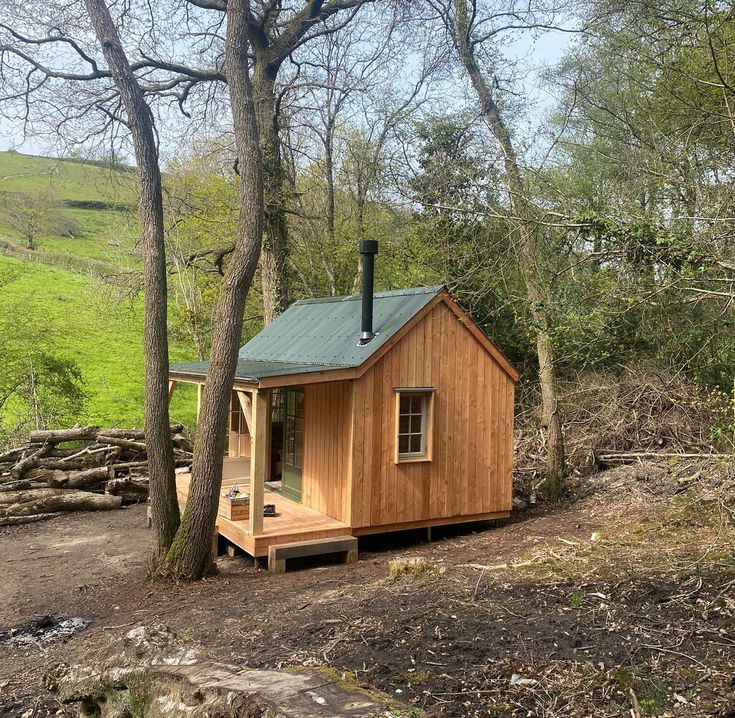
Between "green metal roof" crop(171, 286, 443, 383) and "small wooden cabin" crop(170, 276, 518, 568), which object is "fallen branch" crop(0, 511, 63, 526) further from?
"small wooden cabin" crop(170, 276, 518, 568)

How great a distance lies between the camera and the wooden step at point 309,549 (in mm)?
8359

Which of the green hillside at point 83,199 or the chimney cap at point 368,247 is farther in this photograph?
the green hillside at point 83,199

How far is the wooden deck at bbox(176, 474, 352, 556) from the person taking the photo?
8.45m

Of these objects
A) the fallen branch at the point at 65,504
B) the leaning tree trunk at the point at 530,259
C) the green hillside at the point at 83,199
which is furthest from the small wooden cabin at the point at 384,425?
the green hillside at the point at 83,199

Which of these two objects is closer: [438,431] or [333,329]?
[438,431]

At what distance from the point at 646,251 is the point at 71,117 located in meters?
8.01

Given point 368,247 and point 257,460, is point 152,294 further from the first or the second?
point 368,247

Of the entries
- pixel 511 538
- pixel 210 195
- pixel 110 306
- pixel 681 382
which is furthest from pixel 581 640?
pixel 210 195

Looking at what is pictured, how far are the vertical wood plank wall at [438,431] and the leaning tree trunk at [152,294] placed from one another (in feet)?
7.82

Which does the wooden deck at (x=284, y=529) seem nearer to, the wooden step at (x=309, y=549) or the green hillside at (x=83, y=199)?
the wooden step at (x=309, y=549)

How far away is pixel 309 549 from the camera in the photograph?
853 centimetres

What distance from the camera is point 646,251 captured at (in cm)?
666

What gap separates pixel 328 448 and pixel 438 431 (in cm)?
161

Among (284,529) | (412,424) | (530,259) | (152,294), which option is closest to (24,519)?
(284,529)
